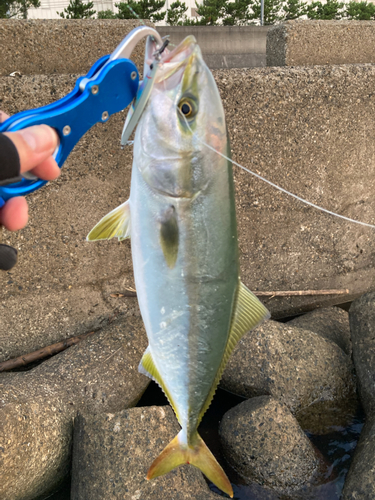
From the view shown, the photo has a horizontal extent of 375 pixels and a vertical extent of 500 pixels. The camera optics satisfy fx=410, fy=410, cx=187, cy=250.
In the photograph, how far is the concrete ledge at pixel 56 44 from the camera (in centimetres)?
247

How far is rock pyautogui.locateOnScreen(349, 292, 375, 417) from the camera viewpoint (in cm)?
278

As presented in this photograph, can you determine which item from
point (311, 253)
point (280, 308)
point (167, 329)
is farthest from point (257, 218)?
point (167, 329)

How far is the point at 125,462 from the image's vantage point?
2.18 metres

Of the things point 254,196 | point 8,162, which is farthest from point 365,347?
point 8,162

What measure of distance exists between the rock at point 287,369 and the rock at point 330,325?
26 centimetres

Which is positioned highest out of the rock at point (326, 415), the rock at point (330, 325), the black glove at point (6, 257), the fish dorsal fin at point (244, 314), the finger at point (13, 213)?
the finger at point (13, 213)

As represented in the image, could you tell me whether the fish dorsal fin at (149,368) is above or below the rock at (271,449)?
above

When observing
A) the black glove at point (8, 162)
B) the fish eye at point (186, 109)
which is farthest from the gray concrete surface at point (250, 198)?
the black glove at point (8, 162)

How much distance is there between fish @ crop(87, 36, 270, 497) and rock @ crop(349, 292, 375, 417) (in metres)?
1.53

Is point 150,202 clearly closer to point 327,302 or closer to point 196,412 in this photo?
point 196,412

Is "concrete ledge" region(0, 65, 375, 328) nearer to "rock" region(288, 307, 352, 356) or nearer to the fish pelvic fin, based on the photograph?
"rock" region(288, 307, 352, 356)

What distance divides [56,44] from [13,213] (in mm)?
1801

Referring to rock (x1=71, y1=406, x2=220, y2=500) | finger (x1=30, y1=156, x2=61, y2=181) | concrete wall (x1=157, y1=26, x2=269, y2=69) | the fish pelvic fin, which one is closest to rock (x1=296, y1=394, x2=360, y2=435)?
rock (x1=71, y1=406, x2=220, y2=500)

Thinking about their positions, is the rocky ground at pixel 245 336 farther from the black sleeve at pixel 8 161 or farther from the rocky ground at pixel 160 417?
the black sleeve at pixel 8 161
